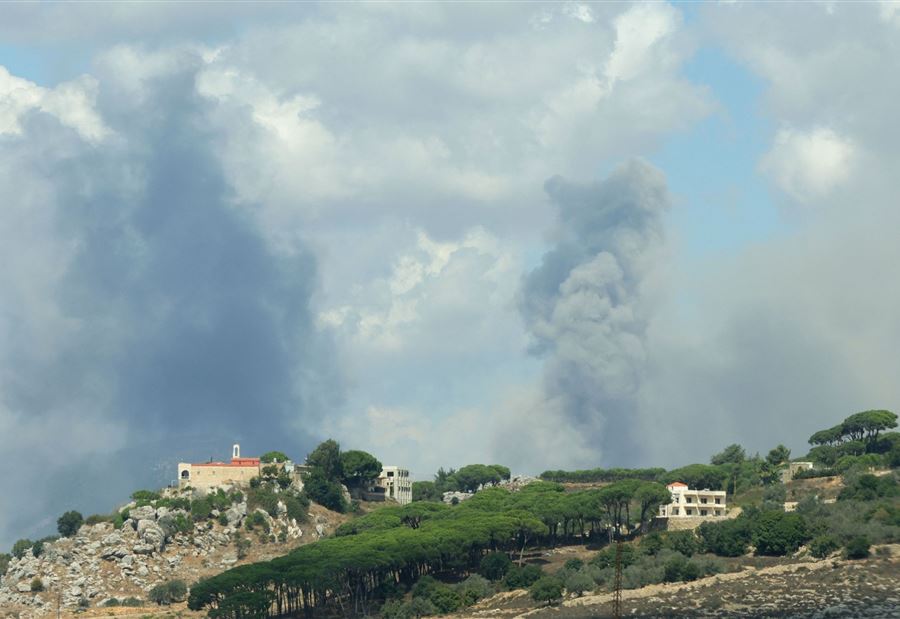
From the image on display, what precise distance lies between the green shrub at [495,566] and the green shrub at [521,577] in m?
2.16

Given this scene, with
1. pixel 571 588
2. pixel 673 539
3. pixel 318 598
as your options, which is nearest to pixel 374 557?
pixel 318 598

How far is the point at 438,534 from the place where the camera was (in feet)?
633

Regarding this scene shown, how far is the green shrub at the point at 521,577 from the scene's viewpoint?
589 ft

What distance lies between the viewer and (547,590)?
171 m

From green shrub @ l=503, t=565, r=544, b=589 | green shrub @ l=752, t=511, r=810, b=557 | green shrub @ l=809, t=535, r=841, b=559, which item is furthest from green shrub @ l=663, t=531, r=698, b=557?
green shrub @ l=503, t=565, r=544, b=589

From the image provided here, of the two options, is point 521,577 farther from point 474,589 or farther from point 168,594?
point 168,594

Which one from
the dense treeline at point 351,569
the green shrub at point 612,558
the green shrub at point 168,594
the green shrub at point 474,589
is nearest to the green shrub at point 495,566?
the green shrub at point 474,589

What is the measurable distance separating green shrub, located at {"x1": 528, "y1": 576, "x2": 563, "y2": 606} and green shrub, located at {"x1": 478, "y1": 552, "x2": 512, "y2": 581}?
467 inches

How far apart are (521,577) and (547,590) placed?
9.80 meters

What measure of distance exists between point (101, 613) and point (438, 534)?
1638 inches

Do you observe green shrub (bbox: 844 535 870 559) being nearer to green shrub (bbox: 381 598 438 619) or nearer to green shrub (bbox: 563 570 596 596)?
green shrub (bbox: 563 570 596 596)

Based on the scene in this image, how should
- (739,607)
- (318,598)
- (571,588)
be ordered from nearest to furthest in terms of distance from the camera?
(739,607) < (571,588) < (318,598)

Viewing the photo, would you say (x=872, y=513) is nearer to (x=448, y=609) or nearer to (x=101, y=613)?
(x=448, y=609)

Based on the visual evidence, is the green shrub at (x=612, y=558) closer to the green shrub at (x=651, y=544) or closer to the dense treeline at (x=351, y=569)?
the green shrub at (x=651, y=544)
